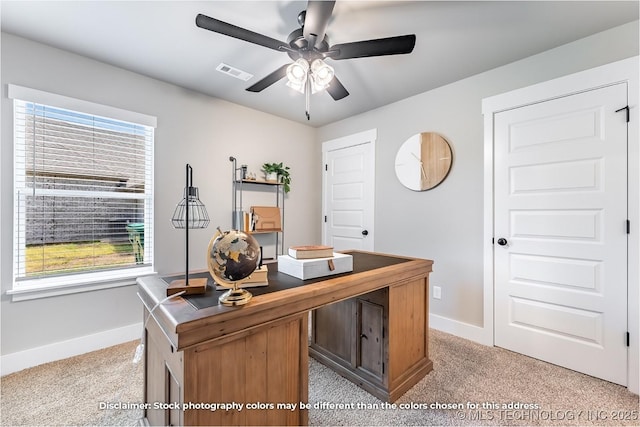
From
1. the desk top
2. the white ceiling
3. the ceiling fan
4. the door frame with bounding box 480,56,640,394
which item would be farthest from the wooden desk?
the white ceiling

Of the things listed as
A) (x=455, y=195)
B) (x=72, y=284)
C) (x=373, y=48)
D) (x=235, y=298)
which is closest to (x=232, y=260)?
(x=235, y=298)

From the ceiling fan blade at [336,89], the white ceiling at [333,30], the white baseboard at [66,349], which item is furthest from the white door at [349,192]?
the white baseboard at [66,349]

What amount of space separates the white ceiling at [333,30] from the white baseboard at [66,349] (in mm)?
2290

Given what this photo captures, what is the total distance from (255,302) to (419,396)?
1354 millimetres

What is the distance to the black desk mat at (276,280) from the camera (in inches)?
39.6

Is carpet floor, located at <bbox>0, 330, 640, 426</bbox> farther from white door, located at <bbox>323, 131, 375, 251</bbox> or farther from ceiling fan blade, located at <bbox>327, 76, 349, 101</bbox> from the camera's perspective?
ceiling fan blade, located at <bbox>327, 76, 349, 101</bbox>

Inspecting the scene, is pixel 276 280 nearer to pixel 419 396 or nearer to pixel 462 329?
pixel 419 396

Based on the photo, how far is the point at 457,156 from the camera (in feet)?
8.47

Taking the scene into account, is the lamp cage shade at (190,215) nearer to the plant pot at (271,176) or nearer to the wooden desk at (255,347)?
the plant pot at (271,176)

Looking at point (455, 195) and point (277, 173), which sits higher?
point (277, 173)

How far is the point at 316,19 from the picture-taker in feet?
4.43

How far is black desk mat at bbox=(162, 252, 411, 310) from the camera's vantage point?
3.30ft

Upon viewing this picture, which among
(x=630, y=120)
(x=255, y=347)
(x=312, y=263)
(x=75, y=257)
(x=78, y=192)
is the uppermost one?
(x=630, y=120)

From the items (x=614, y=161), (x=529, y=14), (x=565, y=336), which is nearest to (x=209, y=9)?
(x=529, y=14)
